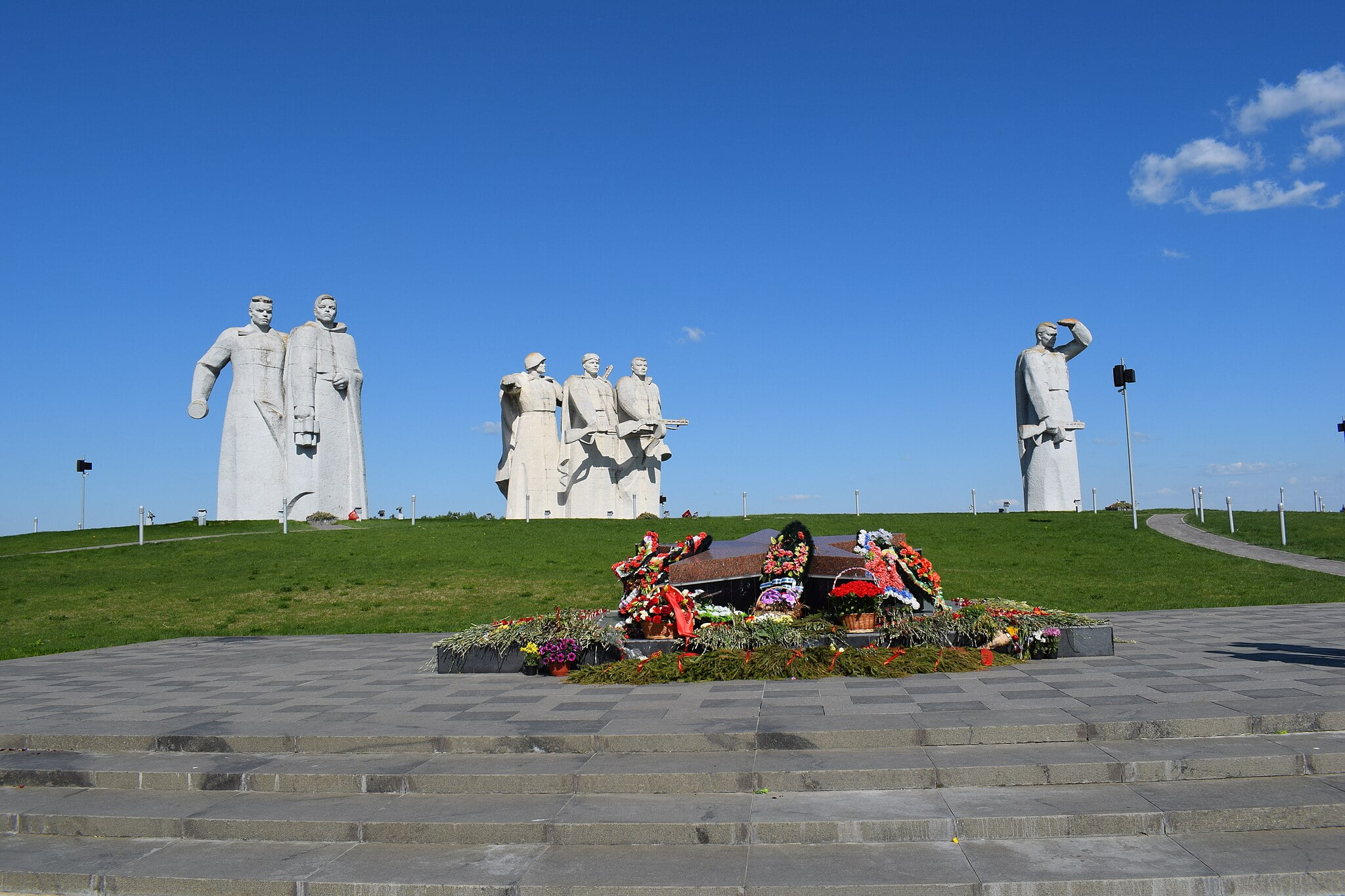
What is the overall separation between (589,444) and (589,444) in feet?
0.08

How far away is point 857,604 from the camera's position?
906 cm

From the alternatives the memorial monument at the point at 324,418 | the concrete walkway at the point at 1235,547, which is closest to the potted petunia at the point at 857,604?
the concrete walkway at the point at 1235,547

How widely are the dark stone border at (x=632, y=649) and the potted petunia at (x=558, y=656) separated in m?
0.15

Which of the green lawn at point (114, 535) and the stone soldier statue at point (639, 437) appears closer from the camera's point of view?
the green lawn at point (114, 535)

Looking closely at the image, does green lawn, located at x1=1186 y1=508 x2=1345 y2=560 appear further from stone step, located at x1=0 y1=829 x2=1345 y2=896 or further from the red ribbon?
stone step, located at x1=0 y1=829 x2=1345 y2=896

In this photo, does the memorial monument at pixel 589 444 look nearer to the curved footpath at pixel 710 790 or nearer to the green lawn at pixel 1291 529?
the green lawn at pixel 1291 529

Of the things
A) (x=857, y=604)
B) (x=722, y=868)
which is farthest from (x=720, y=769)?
(x=857, y=604)

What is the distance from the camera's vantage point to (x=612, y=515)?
33969 mm

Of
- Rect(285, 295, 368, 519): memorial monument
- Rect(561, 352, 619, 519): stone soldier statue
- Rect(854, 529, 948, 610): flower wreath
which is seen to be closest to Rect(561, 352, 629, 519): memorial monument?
Rect(561, 352, 619, 519): stone soldier statue

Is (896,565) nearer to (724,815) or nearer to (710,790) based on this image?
(710,790)

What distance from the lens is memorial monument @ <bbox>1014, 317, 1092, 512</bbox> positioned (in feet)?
102

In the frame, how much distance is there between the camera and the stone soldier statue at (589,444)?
1309 inches

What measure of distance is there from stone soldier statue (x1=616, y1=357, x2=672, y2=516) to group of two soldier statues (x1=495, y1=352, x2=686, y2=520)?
0.02m

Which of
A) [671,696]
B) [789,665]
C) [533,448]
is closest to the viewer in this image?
[671,696]
